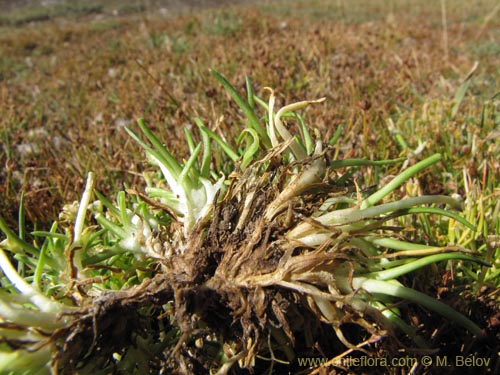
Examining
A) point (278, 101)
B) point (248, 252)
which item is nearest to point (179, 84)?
point (278, 101)

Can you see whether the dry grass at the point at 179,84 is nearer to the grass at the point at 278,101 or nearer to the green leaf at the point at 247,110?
the grass at the point at 278,101

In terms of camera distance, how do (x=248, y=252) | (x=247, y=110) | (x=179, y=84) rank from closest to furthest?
(x=248, y=252)
(x=247, y=110)
(x=179, y=84)

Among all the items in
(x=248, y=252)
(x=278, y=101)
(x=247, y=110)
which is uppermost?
(x=247, y=110)

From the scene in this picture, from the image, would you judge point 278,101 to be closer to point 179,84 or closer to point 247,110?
point 179,84

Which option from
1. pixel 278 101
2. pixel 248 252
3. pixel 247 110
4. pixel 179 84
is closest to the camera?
pixel 248 252

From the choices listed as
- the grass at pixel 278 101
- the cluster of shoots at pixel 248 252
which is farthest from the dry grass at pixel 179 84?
the cluster of shoots at pixel 248 252

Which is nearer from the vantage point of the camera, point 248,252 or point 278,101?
point 248,252

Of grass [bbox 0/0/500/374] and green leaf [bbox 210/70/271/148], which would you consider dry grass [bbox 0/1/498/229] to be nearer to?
grass [bbox 0/0/500/374]

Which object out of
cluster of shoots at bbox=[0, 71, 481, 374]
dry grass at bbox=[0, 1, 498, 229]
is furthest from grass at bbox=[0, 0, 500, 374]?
cluster of shoots at bbox=[0, 71, 481, 374]

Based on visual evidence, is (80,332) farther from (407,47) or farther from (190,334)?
(407,47)
